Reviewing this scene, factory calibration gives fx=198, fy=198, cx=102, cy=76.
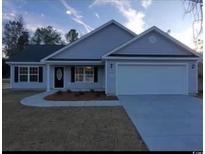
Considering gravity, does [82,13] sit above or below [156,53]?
above

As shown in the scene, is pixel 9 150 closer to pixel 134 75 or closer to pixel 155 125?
pixel 155 125

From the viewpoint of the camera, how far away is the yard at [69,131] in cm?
457

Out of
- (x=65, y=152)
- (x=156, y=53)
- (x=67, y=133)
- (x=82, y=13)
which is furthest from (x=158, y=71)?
(x=65, y=152)

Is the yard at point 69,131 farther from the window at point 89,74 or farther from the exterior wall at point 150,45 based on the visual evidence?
the window at point 89,74

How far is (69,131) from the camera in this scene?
225 inches

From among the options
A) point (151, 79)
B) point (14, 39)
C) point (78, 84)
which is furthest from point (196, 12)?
point (14, 39)

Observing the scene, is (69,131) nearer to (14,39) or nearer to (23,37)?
(23,37)

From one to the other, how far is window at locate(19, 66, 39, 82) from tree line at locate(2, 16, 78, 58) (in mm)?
27530

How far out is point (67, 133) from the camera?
5520 millimetres

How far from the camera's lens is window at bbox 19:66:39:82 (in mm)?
17828

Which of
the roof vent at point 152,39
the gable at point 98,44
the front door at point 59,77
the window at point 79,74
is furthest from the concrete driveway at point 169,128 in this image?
the front door at point 59,77

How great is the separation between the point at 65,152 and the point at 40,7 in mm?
7618

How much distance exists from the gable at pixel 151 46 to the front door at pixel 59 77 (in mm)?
5801

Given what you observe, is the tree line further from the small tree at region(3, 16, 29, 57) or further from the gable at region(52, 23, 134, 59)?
the gable at region(52, 23, 134, 59)
